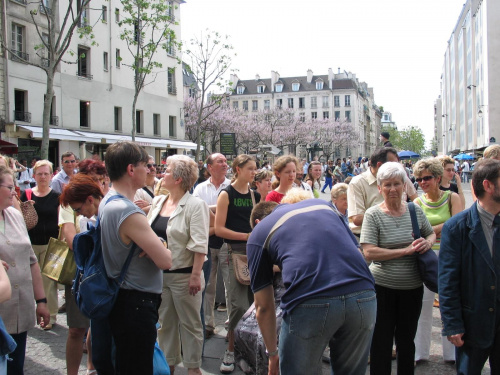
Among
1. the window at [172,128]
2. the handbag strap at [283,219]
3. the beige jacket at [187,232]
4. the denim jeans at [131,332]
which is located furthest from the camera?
the window at [172,128]

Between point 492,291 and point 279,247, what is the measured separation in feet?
4.66

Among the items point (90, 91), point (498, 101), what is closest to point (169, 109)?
point (90, 91)

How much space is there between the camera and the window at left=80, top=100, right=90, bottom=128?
31.0 m

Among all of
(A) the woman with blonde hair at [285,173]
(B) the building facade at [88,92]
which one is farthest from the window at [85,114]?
(A) the woman with blonde hair at [285,173]

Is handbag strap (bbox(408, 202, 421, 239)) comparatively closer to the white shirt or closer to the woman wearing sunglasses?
the woman wearing sunglasses

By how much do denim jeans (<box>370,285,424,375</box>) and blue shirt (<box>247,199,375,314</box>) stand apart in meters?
1.13

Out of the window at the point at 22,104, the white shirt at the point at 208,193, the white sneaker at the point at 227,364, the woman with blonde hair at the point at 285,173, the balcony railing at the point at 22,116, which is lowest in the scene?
the white sneaker at the point at 227,364

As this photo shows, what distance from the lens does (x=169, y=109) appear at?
131 ft

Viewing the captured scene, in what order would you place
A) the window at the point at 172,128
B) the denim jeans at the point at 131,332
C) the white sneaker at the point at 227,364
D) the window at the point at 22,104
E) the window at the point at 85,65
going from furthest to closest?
the window at the point at 172,128
the window at the point at 85,65
the window at the point at 22,104
the white sneaker at the point at 227,364
the denim jeans at the point at 131,332

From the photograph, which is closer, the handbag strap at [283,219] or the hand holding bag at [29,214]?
the handbag strap at [283,219]

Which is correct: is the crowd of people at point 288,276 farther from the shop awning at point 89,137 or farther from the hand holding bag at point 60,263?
the shop awning at point 89,137

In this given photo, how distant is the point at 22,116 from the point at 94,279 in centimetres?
2636

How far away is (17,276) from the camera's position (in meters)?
3.13

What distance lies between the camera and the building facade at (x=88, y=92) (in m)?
25.1
